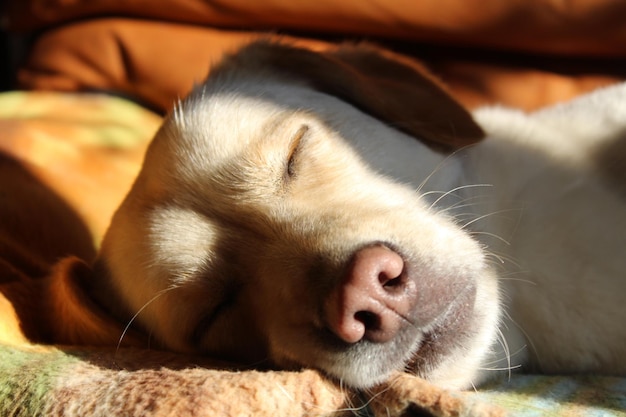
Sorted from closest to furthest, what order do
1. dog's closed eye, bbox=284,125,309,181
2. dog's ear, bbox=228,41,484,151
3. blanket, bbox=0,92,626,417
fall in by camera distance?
blanket, bbox=0,92,626,417
dog's closed eye, bbox=284,125,309,181
dog's ear, bbox=228,41,484,151

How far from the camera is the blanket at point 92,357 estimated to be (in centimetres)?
117

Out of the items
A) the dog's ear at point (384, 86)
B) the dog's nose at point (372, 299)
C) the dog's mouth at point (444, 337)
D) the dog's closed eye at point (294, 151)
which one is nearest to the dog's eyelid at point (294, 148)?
the dog's closed eye at point (294, 151)

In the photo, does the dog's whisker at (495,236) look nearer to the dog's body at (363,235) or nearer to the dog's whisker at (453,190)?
the dog's body at (363,235)

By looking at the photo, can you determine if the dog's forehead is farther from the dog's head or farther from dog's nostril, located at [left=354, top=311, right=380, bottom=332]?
dog's nostril, located at [left=354, top=311, right=380, bottom=332]

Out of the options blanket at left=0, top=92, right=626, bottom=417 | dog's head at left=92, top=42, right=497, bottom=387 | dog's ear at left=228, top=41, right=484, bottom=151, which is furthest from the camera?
dog's ear at left=228, top=41, right=484, bottom=151

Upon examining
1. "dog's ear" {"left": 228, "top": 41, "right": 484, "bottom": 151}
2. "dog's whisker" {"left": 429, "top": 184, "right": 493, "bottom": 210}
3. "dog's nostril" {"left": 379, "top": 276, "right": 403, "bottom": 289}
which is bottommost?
"dog's nostril" {"left": 379, "top": 276, "right": 403, "bottom": 289}

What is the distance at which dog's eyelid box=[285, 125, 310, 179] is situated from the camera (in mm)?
1619

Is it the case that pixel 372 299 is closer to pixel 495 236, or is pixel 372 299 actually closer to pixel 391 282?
pixel 391 282

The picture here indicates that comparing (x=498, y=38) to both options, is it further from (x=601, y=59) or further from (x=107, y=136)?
(x=107, y=136)

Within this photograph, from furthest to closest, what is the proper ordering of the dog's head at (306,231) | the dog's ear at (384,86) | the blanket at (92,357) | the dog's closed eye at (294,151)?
the dog's ear at (384,86) → the dog's closed eye at (294,151) → the dog's head at (306,231) → the blanket at (92,357)

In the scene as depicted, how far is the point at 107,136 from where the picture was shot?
3.19 meters

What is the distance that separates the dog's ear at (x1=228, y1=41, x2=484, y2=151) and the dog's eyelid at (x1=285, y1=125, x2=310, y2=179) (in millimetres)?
318

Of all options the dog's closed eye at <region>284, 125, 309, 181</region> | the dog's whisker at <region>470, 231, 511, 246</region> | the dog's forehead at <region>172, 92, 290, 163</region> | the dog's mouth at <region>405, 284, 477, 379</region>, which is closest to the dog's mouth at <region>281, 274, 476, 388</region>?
the dog's mouth at <region>405, 284, 477, 379</region>

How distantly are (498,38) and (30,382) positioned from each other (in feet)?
8.22
